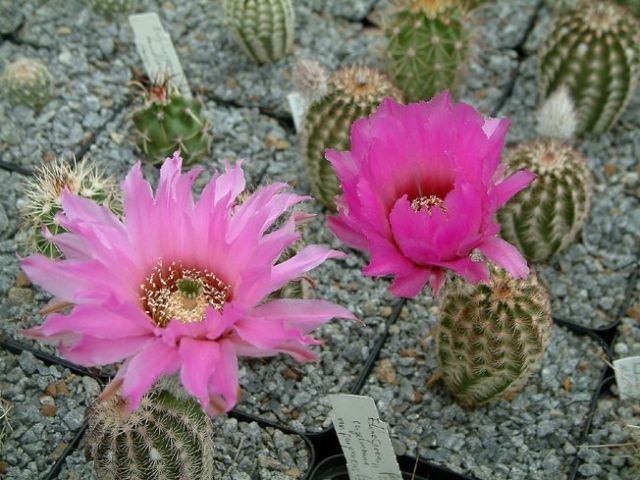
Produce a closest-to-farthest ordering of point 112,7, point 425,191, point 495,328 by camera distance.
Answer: point 425,191 → point 495,328 → point 112,7

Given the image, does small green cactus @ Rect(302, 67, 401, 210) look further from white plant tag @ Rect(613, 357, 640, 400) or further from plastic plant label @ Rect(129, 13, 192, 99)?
white plant tag @ Rect(613, 357, 640, 400)

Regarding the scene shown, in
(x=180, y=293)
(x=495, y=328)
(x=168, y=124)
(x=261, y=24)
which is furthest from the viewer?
(x=261, y=24)

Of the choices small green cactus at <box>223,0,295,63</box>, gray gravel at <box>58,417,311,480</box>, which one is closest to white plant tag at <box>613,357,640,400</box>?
gray gravel at <box>58,417,311,480</box>

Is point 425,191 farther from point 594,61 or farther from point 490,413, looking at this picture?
point 594,61

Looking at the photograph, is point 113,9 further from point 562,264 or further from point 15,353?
point 562,264

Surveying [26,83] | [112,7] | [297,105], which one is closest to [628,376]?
[297,105]

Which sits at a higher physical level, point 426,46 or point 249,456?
point 426,46

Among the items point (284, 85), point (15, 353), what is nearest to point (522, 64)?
point (284, 85)

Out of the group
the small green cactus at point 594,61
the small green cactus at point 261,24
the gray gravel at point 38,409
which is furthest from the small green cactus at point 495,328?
the small green cactus at point 261,24
